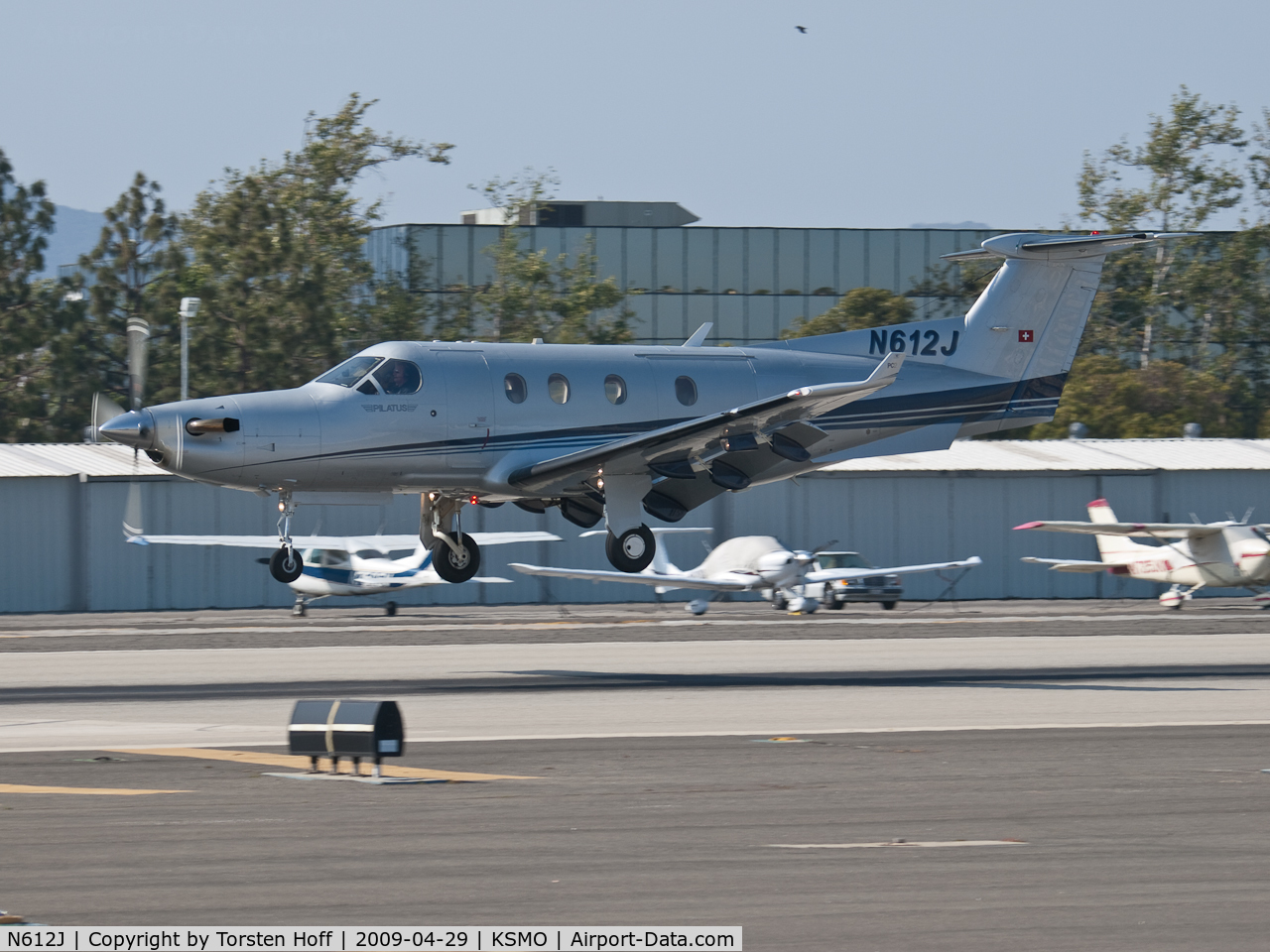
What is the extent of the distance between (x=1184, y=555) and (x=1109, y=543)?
2639 millimetres

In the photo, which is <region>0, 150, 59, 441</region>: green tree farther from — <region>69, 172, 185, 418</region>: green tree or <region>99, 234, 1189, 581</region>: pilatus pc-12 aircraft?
<region>99, 234, 1189, 581</region>: pilatus pc-12 aircraft

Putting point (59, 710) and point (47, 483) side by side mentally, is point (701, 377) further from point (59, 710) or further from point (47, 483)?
point (47, 483)

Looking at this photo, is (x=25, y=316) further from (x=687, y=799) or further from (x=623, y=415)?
(x=687, y=799)

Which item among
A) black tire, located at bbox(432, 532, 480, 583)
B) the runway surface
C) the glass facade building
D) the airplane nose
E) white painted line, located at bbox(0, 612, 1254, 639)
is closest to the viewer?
the runway surface

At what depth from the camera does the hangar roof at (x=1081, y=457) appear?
1954 inches

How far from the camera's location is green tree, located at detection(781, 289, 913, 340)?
225ft

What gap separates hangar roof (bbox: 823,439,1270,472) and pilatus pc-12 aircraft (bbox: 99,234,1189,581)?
21265 mm

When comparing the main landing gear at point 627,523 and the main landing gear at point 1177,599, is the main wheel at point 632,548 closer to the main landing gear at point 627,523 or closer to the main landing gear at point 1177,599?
the main landing gear at point 627,523

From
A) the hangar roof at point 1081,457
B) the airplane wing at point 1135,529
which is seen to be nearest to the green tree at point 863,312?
the hangar roof at point 1081,457

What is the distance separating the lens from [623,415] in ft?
80.4

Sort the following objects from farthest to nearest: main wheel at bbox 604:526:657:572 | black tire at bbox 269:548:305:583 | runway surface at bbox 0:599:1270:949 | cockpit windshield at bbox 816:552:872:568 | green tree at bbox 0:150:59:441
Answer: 1. green tree at bbox 0:150:59:441
2. cockpit windshield at bbox 816:552:872:568
3. main wheel at bbox 604:526:657:572
4. black tire at bbox 269:548:305:583
5. runway surface at bbox 0:599:1270:949

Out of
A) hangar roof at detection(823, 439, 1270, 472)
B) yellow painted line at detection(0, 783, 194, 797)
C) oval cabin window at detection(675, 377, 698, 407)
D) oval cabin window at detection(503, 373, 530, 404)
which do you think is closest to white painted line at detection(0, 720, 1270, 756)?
yellow painted line at detection(0, 783, 194, 797)

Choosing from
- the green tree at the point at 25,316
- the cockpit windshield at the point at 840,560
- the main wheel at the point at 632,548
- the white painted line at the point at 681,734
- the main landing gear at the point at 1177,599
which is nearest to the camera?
the white painted line at the point at 681,734

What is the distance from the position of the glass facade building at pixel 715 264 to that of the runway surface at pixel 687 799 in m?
48.5
